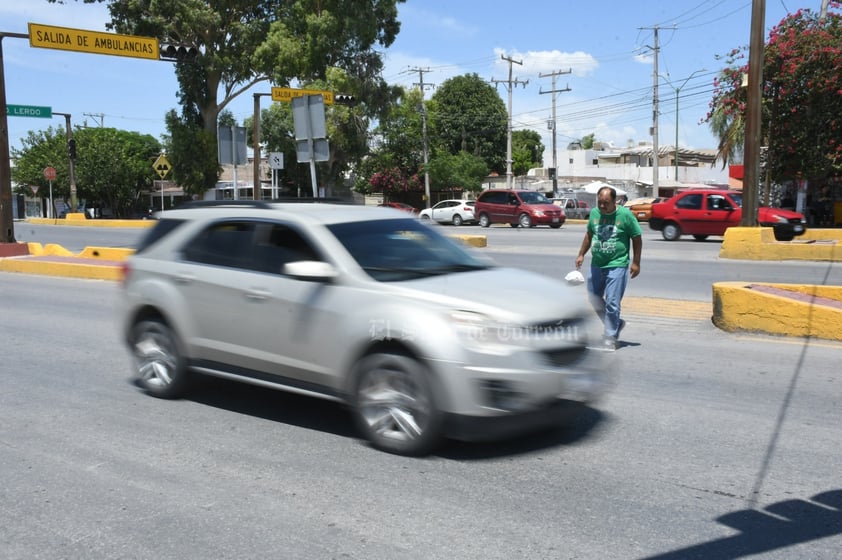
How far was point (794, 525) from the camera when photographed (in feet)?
13.1

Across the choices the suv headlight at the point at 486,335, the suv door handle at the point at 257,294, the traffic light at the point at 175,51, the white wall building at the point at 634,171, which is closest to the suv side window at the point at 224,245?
the suv door handle at the point at 257,294

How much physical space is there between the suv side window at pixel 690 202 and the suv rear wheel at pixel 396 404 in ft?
69.7

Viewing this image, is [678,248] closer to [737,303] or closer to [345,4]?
[737,303]

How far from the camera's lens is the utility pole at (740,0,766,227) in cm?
1725

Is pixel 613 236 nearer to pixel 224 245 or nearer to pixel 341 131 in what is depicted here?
pixel 224 245

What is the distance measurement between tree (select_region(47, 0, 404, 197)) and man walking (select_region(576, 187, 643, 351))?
3070 cm

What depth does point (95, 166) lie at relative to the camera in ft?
191

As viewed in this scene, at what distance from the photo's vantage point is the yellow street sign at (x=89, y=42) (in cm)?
1698

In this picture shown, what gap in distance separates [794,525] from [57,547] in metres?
3.84

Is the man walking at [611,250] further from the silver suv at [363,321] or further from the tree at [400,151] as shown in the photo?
the tree at [400,151]

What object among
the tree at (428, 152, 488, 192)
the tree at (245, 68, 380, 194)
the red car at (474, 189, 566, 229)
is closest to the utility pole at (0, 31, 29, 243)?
the tree at (245, 68, 380, 194)

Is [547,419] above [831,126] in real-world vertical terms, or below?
below

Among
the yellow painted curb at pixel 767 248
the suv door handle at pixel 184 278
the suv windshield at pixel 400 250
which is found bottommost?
the yellow painted curb at pixel 767 248

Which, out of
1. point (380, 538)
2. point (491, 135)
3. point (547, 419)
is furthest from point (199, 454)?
point (491, 135)
